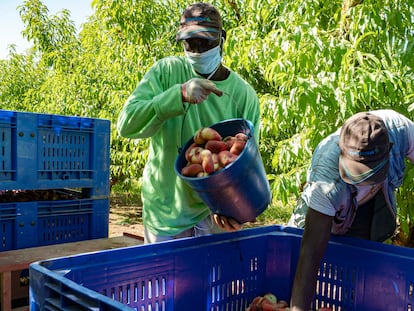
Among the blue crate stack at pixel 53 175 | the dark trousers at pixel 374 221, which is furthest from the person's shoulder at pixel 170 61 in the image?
the blue crate stack at pixel 53 175

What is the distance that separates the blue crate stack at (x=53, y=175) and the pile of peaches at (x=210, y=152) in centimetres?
127

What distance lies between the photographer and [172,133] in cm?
176

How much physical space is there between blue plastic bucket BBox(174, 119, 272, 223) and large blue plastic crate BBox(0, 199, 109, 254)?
130 cm

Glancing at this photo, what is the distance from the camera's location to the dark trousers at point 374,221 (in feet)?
5.63

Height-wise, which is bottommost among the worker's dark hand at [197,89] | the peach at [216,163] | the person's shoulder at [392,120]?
the peach at [216,163]

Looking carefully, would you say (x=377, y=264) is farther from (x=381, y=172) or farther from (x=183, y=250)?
(x=183, y=250)

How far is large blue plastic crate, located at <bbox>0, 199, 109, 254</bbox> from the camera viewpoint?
2.46 m

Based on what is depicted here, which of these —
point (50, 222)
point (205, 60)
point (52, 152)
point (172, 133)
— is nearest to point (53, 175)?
point (52, 152)

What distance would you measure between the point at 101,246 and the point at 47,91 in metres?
6.83

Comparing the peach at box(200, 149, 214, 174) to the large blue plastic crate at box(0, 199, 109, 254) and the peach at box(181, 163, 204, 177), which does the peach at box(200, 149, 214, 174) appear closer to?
the peach at box(181, 163, 204, 177)

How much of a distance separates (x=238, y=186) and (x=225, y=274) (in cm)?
36

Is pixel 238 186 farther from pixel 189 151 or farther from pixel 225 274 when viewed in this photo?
pixel 225 274

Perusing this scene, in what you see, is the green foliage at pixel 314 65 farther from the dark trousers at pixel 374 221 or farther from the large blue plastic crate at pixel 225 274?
the large blue plastic crate at pixel 225 274

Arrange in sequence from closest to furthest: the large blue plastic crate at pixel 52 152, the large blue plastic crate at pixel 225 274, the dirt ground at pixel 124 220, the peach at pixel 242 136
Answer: the large blue plastic crate at pixel 225 274 → the peach at pixel 242 136 → the large blue plastic crate at pixel 52 152 → the dirt ground at pixel 124 220
